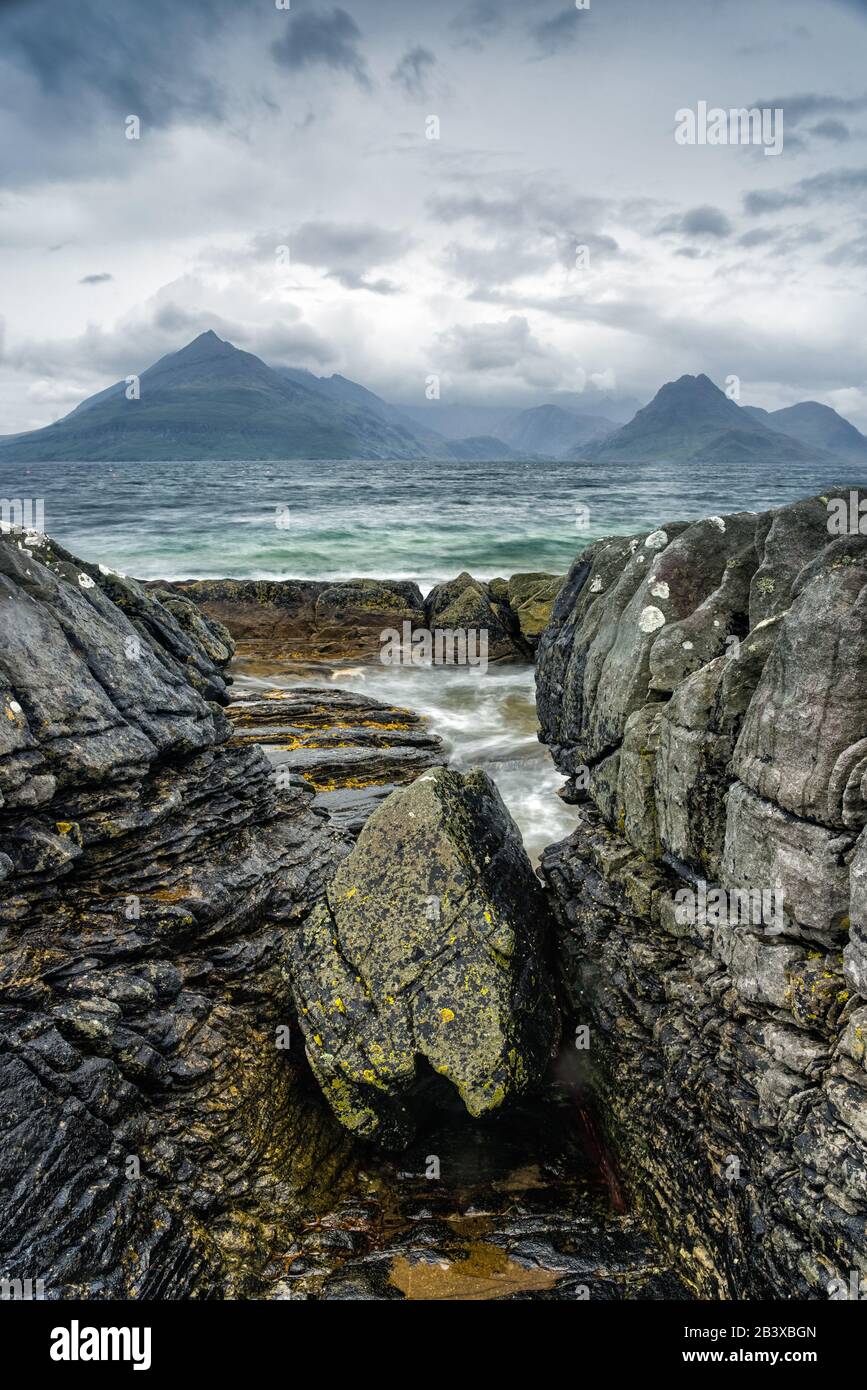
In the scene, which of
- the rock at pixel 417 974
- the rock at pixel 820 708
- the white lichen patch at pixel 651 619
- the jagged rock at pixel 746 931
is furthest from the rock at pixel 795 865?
the white lichen patch at pixel 651 619

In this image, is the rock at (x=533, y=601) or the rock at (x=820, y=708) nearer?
the rock at (x=820, y=708)

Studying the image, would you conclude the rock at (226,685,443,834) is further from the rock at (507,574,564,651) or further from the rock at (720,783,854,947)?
the rock at (507,574,564,651)

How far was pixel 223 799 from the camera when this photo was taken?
903 cm

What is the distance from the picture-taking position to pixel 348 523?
62.1 meters

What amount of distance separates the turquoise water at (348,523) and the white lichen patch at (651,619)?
3085 centimetres

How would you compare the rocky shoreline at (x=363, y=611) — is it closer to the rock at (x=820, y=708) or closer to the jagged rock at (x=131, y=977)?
the jagged rock at (x=131, y=977)

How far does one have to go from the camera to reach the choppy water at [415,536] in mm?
18547

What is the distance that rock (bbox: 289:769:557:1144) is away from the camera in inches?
271

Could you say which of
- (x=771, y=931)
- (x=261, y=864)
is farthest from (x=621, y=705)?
(x=261, y=864)

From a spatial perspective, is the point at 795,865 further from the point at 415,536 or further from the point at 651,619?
the point at 415,536

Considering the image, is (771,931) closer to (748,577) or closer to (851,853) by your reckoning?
(851,853)

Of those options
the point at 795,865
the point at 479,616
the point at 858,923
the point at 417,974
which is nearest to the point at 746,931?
the point at 795,865

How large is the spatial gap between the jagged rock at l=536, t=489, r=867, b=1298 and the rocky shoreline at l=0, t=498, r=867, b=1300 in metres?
0.03

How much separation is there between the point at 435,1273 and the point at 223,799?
16.9 ft
